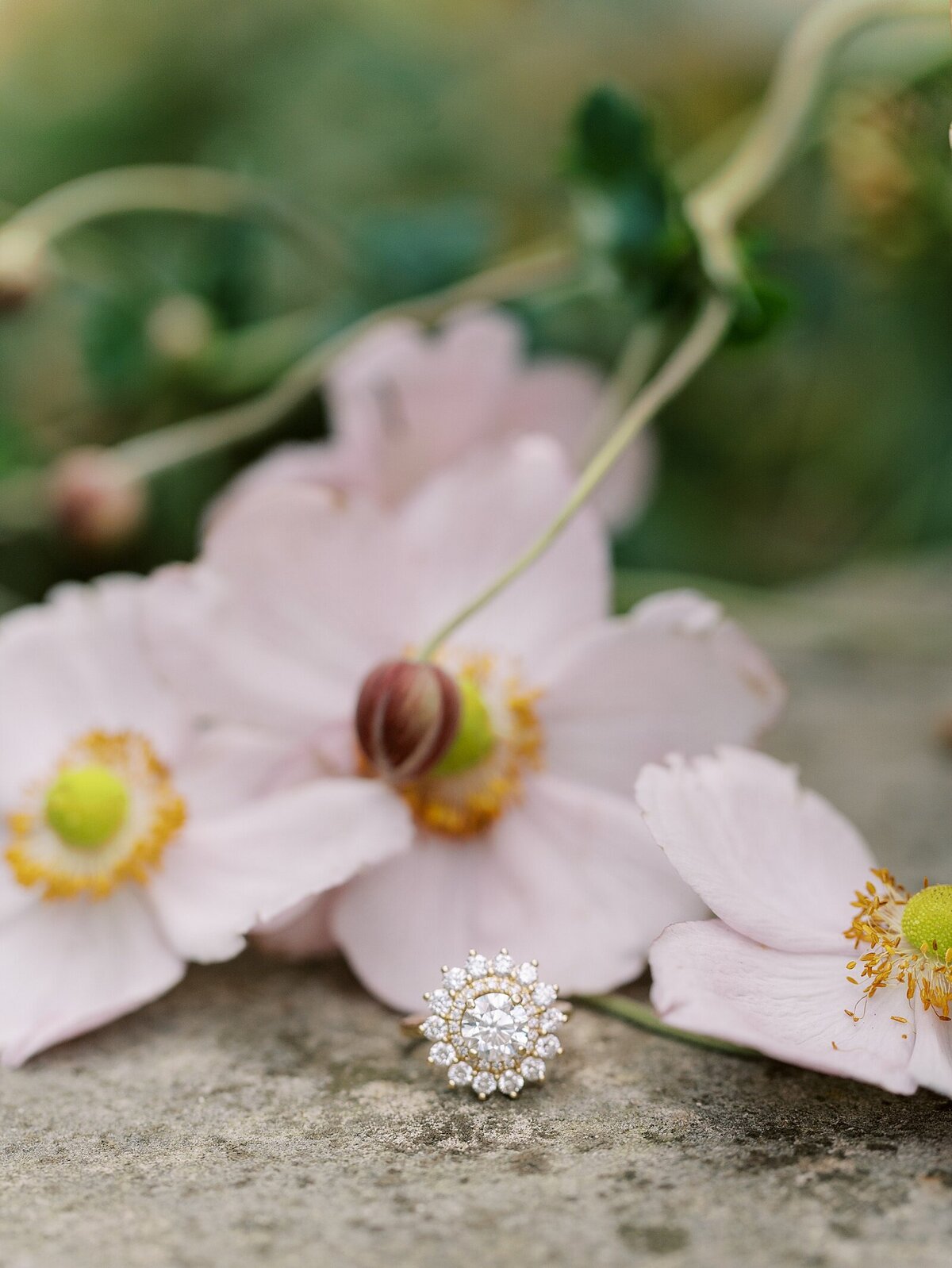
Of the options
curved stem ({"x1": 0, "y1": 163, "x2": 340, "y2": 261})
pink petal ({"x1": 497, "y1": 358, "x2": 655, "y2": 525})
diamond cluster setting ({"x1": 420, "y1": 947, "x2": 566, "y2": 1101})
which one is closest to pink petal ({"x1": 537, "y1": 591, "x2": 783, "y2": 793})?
diamond cluster setting ({"x1": 420, "y1": 947, "x2": 566, "y2": 1101})

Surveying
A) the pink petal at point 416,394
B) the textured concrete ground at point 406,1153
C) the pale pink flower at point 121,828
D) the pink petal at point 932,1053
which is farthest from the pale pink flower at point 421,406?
the pink petal at point 932,1053

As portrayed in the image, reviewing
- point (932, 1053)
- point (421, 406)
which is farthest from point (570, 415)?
point (932, 1053)

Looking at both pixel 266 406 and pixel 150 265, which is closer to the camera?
pixel 266 406

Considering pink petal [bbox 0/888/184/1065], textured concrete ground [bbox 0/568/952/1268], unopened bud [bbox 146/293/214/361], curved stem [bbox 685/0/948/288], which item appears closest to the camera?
textured concrete ground [bbox 0/568/952/1268]

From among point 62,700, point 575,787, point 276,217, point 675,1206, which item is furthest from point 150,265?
point 675,1206

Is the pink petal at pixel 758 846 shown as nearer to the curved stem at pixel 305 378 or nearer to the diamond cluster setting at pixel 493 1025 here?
the diamond cluster setting at pixel 493 1025

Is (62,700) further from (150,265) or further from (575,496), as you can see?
(150,265)

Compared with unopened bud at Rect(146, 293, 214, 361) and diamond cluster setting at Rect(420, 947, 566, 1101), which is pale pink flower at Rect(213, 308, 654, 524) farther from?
diamond cluster setting at Rect(420, 947, 566, 1101)
